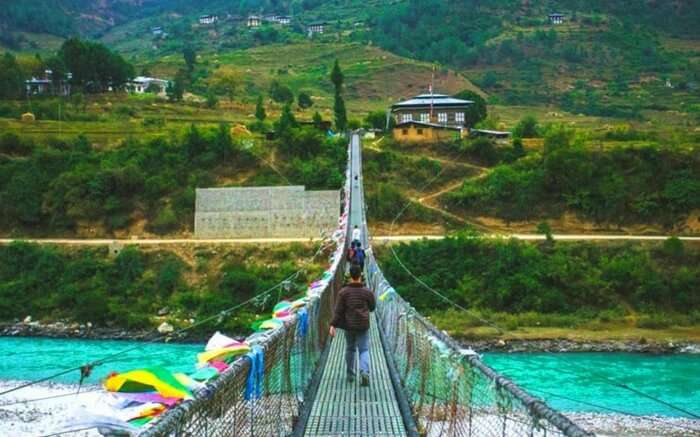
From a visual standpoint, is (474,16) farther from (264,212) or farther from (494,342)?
(494,342)

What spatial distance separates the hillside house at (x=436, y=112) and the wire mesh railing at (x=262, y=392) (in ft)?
91.4

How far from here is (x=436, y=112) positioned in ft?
112

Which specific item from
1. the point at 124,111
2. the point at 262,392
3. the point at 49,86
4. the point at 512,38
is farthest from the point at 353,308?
the point at 512,38

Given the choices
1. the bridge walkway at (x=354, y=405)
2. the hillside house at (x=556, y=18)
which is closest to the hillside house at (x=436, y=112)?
the bridge walkway at (x=354, y=405)

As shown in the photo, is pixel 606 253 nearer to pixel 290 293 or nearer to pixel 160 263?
pixel 290 293

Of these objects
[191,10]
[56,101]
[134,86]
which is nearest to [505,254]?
[56,101]

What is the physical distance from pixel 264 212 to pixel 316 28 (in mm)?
60881

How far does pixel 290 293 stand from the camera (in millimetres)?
20641

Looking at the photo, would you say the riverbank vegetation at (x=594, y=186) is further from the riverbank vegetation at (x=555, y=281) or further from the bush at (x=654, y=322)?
the bush at (x=654, y=322)

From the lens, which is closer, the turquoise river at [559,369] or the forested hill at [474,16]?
the turquoise river at [559,369]

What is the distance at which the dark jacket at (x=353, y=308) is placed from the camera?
224 inches

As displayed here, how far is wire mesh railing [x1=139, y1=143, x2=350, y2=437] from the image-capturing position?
2.81 metres

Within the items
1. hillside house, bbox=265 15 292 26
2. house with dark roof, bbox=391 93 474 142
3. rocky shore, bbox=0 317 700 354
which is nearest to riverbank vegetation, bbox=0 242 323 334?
rocky shore, bbox=0 317 700 354

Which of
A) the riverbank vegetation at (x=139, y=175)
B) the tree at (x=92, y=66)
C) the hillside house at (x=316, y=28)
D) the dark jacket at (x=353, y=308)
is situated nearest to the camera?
the dark jacket at (x=353, y=308)
